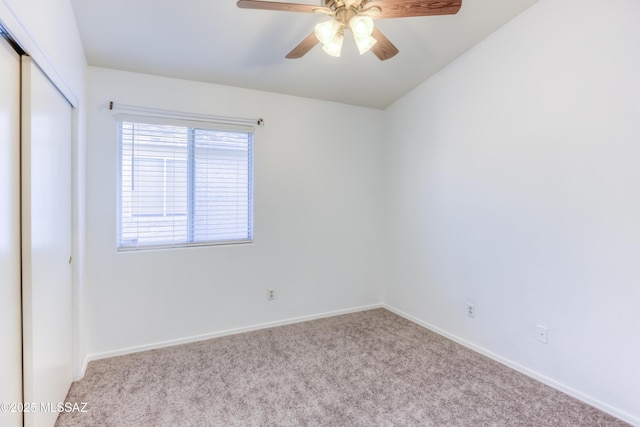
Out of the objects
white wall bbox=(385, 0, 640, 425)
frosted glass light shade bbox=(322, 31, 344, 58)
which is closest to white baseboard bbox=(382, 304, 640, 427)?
white wall bbox=(385, 0, 640, 425)

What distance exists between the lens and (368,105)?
3492 mm

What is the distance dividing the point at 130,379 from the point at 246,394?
866mm

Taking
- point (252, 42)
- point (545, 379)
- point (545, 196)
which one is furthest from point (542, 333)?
point (252, 42)

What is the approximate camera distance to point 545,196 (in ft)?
7.00

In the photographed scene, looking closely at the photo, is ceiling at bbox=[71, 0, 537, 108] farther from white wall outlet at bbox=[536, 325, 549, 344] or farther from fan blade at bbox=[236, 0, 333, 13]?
white wall outlet at bbox=[536, 325, 549, 344]

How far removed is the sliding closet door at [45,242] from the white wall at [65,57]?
67 mm

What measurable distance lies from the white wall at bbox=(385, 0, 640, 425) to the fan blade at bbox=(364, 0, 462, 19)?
107cm

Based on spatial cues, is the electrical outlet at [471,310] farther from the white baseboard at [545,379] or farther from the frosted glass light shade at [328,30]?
the frosted glass light shade at [328,30]

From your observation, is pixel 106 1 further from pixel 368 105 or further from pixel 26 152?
pixel 368 105

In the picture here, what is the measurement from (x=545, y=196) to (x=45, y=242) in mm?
3007

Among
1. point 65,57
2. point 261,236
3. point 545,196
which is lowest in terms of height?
point 261,236

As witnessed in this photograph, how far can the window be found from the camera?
8.32 feet

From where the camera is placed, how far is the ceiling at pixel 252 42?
6.60 feet

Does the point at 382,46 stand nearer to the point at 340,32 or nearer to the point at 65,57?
the point at 340,32
